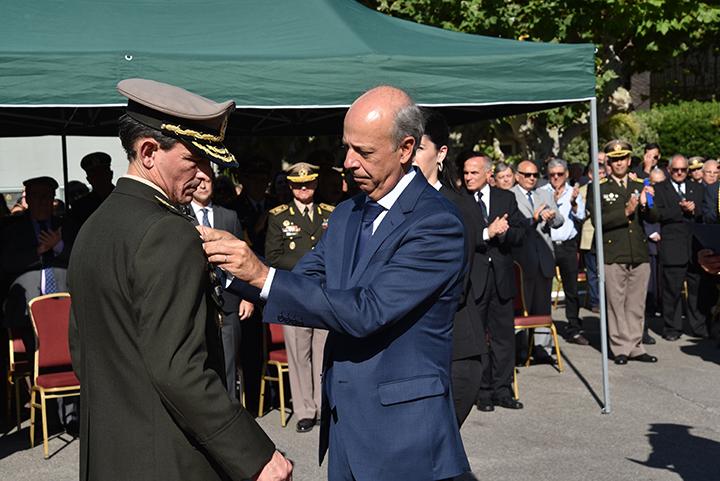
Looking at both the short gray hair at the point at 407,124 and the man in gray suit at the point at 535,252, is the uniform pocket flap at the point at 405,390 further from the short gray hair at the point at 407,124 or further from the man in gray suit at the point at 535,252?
the man in gray suit at the point at 535,252

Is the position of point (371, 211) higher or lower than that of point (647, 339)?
higher

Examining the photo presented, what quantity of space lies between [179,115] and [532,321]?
21.8ft

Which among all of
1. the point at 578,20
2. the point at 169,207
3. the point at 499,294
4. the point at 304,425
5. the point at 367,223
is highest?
the point at 578,20

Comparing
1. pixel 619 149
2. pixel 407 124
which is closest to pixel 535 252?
pixel 619 149

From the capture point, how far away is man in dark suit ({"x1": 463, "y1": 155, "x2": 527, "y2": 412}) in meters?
7.84

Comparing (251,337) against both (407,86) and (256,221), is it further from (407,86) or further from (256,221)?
(407,86)

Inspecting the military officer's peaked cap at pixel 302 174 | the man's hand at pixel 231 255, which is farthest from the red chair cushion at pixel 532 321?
the man's hand at pixel 231 255

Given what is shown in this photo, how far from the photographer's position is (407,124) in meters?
3.09

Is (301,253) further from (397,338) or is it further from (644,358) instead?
(397,338)

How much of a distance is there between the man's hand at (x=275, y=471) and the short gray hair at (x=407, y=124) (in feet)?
3.51

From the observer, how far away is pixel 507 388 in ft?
26.0

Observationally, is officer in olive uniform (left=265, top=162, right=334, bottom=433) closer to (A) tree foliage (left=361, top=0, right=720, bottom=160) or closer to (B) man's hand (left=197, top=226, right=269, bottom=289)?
(B) man's hand (left=197, top=226, right=269, bottom=289)

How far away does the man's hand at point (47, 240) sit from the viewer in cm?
741

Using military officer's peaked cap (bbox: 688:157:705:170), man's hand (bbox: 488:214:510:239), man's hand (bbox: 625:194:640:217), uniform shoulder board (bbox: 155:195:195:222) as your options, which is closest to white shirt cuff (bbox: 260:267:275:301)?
uniform shoulder board (bbox: 155:195:195:222)
